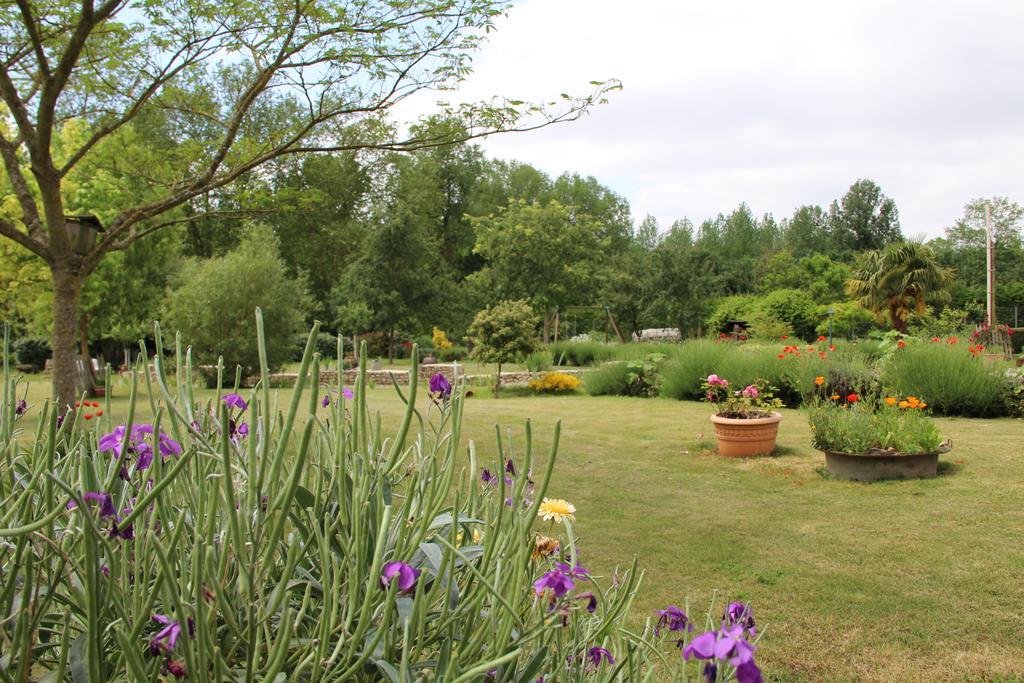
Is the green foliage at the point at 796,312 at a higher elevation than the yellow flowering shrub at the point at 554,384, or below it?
higher

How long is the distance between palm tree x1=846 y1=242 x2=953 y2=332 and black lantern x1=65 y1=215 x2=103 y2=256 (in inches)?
1054

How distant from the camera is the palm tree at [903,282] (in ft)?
84.6

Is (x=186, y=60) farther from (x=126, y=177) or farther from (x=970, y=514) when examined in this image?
(x=970, y=514)

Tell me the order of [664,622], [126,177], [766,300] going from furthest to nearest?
[766,300], [126,177], [664,622]

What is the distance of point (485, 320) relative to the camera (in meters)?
14.7

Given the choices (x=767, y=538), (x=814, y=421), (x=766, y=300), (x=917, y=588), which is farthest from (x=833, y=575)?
(x=766, y=300)

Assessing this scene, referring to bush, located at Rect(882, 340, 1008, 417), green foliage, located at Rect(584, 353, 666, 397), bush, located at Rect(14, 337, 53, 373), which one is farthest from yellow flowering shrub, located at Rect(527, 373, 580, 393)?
bush, located at Rect(14, 337, 53, 373)

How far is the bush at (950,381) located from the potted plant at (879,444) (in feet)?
11.8

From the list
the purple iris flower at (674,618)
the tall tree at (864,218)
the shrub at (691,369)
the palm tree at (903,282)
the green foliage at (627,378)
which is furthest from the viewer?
the tall tree at (864,218)

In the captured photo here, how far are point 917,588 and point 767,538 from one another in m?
0.94

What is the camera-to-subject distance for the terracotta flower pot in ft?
21.6

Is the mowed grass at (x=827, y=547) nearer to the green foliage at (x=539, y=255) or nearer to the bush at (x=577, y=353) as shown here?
the bush at (x=577, y=353)

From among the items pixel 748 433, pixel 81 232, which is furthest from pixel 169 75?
→ pixel 748 433

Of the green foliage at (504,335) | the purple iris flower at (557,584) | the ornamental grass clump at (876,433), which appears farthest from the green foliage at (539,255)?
the purple iris flower at (557,584)
